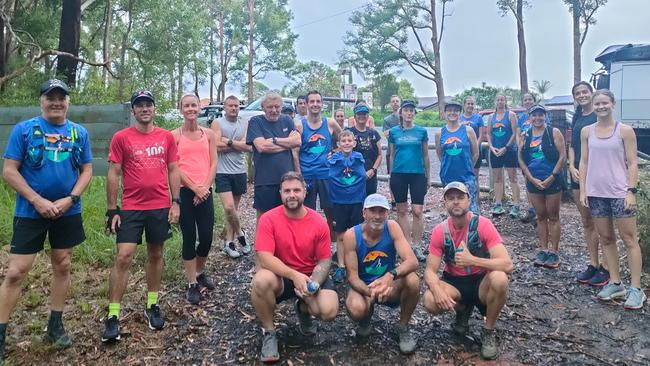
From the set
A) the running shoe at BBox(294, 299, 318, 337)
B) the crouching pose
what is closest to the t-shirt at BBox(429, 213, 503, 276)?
the crouching pose

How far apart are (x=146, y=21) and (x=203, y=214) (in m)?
20.5

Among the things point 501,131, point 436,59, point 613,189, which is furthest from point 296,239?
point 436,59

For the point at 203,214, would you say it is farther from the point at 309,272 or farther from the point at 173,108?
the point at 173,108

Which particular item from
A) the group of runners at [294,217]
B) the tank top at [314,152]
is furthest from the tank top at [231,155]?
the tank top at [314,152]

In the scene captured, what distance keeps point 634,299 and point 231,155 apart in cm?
427

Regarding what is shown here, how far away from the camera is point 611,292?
4480 millimetres

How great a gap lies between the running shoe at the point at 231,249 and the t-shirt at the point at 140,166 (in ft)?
6.52

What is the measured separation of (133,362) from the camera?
11.7ft

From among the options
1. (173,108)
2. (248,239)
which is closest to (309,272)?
(248,239)

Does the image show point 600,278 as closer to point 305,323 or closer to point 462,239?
point 462,239

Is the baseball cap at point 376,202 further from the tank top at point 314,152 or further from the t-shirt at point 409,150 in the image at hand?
the t-shirt at point 409,150

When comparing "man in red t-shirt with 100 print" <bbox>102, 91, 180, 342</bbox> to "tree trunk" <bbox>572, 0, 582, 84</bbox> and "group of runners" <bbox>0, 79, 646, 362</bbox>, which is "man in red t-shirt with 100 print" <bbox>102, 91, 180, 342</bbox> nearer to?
"group of runners" <bbox>0, 79, 646, 362</bbox>

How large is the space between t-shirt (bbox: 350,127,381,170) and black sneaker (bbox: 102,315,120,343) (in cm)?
338

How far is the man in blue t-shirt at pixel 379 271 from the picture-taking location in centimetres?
358
